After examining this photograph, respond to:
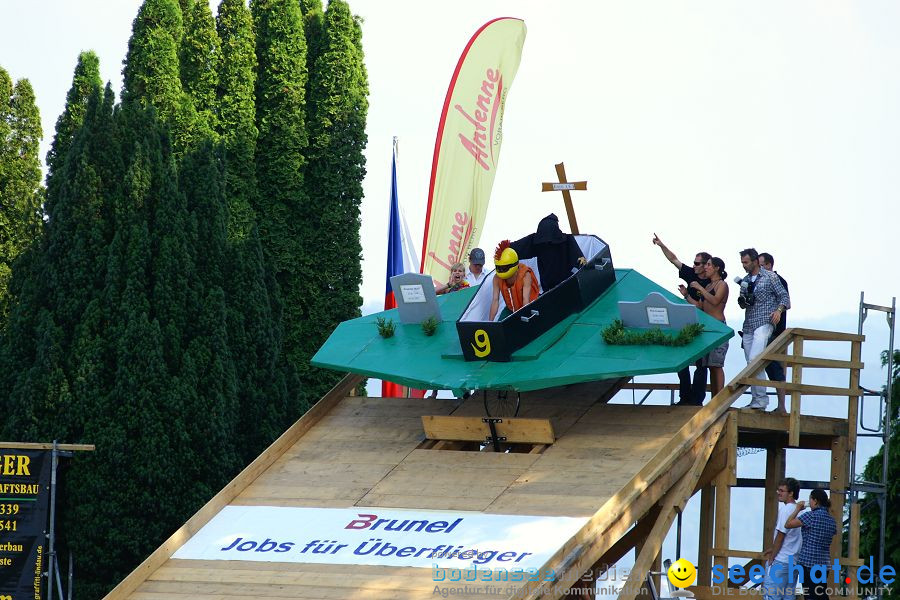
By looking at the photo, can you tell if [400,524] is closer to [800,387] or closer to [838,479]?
[800,387]

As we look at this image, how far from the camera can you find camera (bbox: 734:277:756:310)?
43.8ft

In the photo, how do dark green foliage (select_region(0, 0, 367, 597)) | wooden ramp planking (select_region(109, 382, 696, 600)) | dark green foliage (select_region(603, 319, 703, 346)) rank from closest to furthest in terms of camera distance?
wooden ramp planking (select_region(109, 382, 696, 600))
dark green foliage (select_region(603, 319, 703, 346))
dark green foliage (select_region(0, 0, 367, 597))

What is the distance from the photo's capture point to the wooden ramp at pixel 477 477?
36.2ft

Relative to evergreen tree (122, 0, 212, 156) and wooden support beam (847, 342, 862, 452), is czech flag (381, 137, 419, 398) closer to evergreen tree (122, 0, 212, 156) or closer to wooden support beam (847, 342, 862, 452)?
evergreen tree (122, 0, 212, 156)

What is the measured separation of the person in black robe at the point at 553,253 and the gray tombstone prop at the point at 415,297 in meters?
1.16

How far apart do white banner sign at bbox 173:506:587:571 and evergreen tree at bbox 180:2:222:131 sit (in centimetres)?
1106

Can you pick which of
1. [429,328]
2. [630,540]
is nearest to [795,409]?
[630,540]

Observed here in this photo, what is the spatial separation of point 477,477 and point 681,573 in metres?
2.02

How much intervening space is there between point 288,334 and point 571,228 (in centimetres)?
788

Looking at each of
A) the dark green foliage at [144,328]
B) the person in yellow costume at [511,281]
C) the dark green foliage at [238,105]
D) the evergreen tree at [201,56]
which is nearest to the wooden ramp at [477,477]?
the person in yellow costume at [511,281]

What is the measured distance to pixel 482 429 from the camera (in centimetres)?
1308

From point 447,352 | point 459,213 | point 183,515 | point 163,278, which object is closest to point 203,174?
point 163,278

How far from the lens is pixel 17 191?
897 inches

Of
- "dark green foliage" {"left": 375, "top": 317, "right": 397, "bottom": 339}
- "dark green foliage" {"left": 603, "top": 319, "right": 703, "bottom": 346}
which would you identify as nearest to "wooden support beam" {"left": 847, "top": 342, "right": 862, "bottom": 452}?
"dark green foliage" {"left": 603, "top": 319, "right": 703, "bottom": 346}
